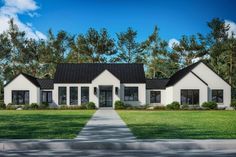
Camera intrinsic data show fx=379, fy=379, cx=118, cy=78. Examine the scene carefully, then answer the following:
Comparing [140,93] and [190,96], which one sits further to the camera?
[140,93]

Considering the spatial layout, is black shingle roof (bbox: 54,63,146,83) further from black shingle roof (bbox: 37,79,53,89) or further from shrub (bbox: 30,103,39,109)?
shrub (bbox: 30,103,39,109)

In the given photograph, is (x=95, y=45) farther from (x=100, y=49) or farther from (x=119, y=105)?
(x=119, y=105)

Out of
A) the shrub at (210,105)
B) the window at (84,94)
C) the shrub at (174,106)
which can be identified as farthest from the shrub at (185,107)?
the window at (84,94)

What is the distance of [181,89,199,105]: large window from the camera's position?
44.1 meters

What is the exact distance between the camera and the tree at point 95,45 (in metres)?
66.4

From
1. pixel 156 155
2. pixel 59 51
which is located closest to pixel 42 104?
pixel 59 51

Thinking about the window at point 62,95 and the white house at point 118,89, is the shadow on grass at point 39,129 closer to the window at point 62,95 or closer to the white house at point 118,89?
the white house at point 118,89

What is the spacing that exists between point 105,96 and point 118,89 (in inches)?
73.8

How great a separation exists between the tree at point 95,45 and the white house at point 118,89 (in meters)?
19.1

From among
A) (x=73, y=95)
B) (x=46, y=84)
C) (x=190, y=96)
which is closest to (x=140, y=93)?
(x=190, y=96)

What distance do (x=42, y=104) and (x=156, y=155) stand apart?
116ft

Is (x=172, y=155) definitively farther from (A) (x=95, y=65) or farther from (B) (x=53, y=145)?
(A) (x=95, y=65)

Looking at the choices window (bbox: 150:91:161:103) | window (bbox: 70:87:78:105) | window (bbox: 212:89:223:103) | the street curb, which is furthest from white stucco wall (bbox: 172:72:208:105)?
the street curb

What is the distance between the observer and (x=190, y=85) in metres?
44.0
